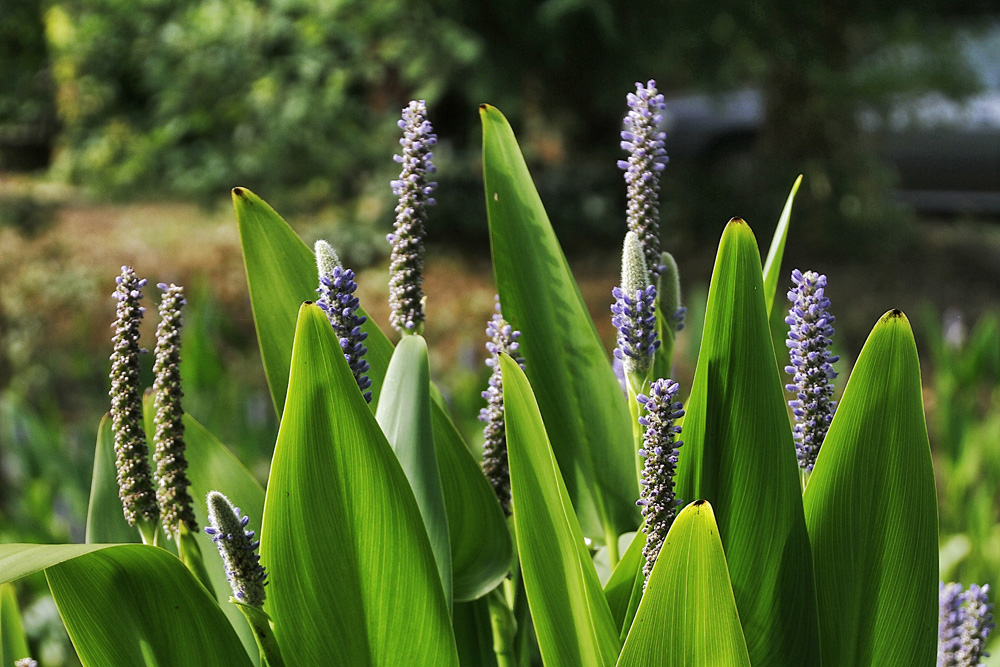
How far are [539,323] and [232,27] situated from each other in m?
7.80

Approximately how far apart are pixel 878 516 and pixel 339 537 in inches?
14.3

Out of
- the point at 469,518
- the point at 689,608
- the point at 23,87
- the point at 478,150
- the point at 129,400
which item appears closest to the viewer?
the point at 689,608

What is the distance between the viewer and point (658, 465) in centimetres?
60

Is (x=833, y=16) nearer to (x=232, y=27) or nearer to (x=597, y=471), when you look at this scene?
(x=232, y=27)

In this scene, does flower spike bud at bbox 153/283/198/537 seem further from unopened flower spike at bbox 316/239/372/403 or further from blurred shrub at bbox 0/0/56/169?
blurred shrub at bbox 0/0/56/169

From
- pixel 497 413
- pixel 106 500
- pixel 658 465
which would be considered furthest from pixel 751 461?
pixel 106 500

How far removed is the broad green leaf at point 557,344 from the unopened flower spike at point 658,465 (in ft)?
0.64

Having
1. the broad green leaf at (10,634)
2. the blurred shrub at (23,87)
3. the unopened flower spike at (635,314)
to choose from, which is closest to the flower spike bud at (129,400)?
the broad green leaf at (10,634)

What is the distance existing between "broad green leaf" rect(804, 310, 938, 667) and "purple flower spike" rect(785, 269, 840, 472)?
4 cm

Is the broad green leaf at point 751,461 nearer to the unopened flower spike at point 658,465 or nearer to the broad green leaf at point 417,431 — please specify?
the unopened flower spike at point 658,465

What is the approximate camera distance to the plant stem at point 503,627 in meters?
0.80

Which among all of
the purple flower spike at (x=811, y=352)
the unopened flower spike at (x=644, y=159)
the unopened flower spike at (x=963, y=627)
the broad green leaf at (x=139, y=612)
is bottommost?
the unopened flower spike at (x=963, y=627)

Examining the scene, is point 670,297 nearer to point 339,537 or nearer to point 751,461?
point 751,461

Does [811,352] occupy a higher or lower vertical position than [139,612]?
higher
